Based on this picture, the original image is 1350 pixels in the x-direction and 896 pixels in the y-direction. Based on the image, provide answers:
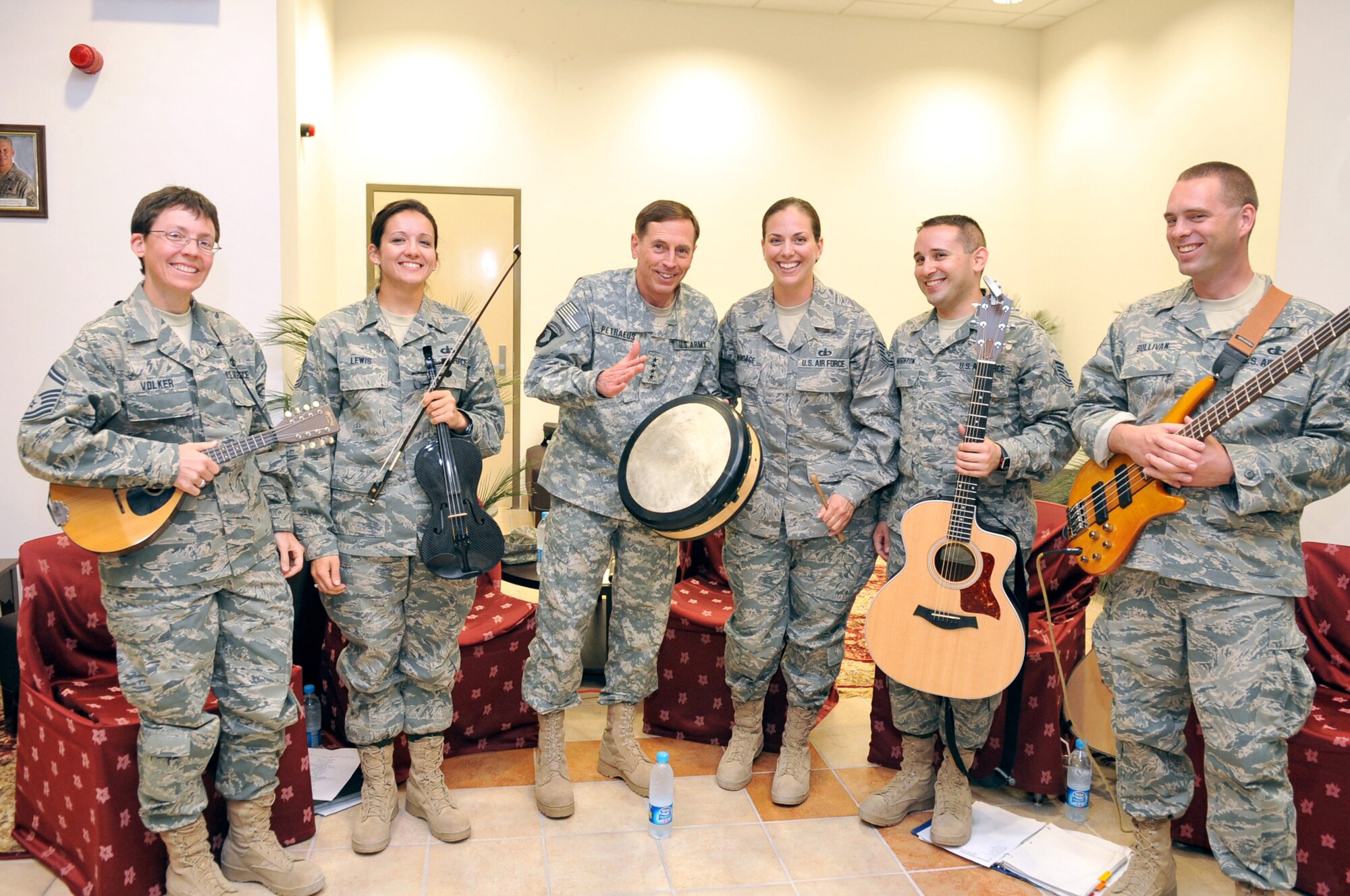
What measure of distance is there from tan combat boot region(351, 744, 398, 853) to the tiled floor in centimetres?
6

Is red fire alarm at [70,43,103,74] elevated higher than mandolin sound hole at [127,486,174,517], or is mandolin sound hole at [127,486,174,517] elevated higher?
red fire alarm at [70,43,103,74]

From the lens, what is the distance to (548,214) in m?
7.27

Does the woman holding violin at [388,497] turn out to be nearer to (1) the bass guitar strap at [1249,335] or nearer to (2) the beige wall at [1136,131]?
(1) the bass guitar strap at [1249,335]

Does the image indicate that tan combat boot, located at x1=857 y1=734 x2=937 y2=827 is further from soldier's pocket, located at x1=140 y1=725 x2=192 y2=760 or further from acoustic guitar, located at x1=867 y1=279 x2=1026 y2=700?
soldier's pocket, located at x1=140 y1=725 x2=192 y2=760

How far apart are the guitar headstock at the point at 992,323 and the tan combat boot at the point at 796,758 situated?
4.14 feet

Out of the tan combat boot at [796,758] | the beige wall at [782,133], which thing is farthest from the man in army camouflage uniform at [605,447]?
the beige wall at [782,133]

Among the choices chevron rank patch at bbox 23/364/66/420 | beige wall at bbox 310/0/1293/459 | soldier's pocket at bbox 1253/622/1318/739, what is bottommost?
soldier's pocket at bbox 1253/622/1318/739

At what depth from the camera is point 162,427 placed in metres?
2.25

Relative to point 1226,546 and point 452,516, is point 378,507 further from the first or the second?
point 1226,546

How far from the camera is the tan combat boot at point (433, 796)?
271cm

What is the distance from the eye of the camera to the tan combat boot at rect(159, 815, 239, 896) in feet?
7.58

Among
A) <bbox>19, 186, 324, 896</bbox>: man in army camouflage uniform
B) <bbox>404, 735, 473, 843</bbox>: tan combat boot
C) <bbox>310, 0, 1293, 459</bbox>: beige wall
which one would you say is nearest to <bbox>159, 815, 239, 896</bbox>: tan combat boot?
<bbox>19, 186, 324, 896</bbox>: man in army camouflage uniform

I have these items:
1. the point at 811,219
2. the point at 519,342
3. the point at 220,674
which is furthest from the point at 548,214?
the point at 220,674

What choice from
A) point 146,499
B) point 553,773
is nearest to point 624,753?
point 553,773
